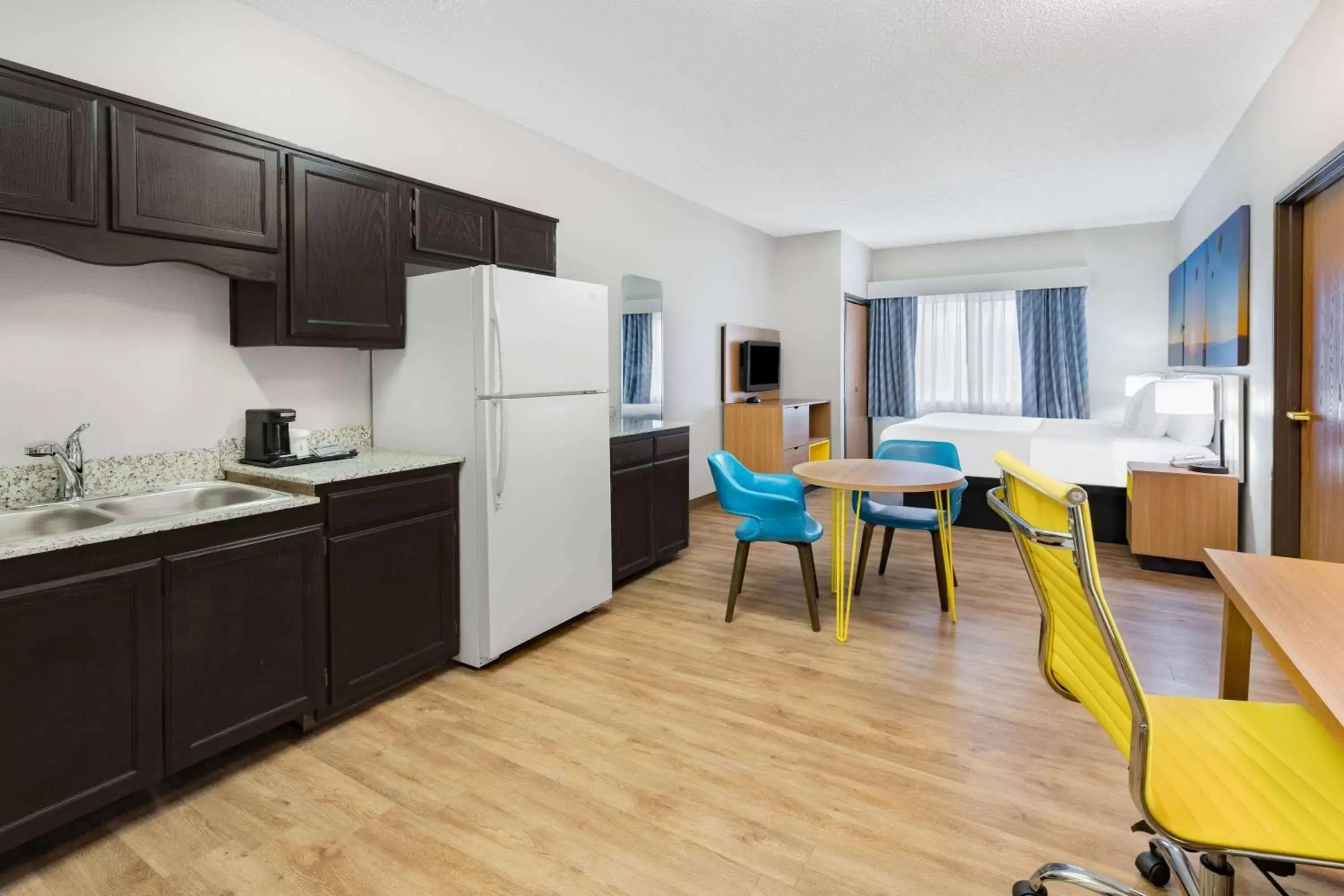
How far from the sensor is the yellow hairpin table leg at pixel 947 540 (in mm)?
3381

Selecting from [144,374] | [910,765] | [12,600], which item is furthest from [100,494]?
[910,765]

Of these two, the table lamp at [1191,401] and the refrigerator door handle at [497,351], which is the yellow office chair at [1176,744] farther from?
the table lamp at [1191,401]

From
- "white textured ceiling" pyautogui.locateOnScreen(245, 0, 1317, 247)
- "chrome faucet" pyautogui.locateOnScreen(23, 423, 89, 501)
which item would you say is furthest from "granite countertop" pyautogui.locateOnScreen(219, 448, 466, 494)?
"white textured ceiling" pyautogui.locateOnScreen(245, 0, 1317, 247)

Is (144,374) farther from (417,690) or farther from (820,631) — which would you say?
(820,631)

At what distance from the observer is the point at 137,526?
1.88 metres

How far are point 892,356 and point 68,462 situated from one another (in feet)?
24.3

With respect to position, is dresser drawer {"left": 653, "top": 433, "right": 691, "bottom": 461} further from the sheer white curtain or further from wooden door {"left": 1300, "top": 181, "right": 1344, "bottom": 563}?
the sheer white curtain

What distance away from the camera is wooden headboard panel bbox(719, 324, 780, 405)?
630 centimetres

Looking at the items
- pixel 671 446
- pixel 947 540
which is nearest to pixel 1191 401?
pixel 947 540

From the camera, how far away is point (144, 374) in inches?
95.7

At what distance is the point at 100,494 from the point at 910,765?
274 cm

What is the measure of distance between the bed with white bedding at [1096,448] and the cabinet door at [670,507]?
1.59 metres

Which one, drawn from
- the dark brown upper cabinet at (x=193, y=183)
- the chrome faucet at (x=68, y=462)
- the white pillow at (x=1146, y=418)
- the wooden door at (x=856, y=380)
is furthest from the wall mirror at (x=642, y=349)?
the white pillow at (x=1146, y=418)

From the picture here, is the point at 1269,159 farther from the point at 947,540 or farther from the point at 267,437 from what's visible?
the point at 267,437
